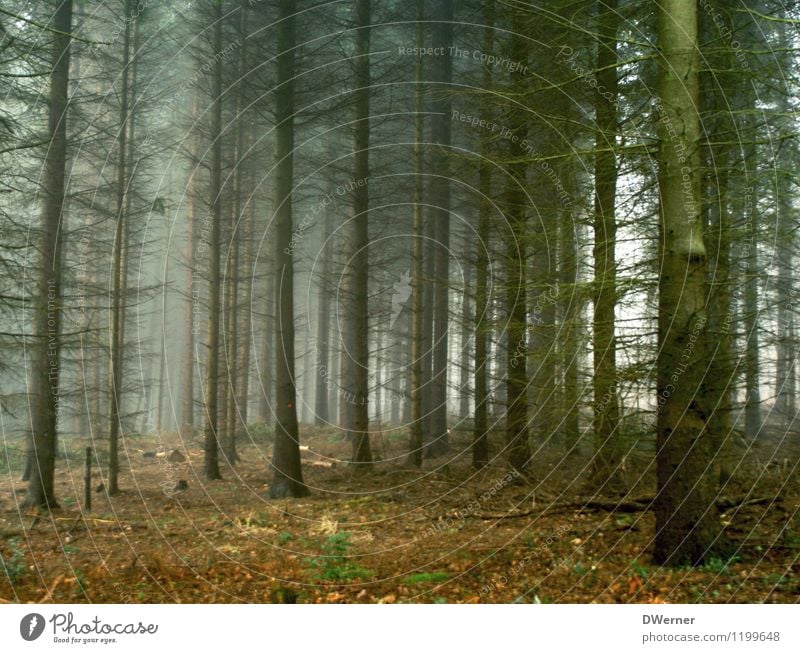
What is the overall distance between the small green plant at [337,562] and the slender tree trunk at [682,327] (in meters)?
3.91

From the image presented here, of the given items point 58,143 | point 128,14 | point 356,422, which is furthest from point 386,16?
point 356,422

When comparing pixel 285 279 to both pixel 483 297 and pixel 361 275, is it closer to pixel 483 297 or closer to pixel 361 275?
pixel 361 275

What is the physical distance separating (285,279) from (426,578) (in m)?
7.10

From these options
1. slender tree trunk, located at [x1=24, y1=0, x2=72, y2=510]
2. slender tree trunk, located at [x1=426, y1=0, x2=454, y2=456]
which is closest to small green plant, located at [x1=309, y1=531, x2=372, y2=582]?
slender tree trunk, located at [x1=426, y1=0, x2=454, y2=456]

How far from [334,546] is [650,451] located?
548cm

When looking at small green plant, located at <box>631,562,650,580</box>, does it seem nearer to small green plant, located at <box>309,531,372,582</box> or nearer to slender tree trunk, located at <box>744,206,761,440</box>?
slender tree trunk, located at <box>744,206,761,440</box>

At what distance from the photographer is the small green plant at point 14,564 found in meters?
7.86

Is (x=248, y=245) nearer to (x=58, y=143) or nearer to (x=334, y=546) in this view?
(x=58, y=143)

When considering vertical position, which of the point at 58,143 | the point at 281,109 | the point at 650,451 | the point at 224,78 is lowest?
the point at 650,451

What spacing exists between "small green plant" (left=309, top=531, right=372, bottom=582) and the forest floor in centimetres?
3

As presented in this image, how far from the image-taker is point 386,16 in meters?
13.8

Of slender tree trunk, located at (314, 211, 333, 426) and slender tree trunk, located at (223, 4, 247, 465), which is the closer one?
slender tree trunk, located at (223, 4, 247, 465)

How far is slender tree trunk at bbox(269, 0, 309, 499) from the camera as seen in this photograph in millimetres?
12266

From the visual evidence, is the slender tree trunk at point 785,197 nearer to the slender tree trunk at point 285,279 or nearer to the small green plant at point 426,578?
the small green plant at point 426,578
